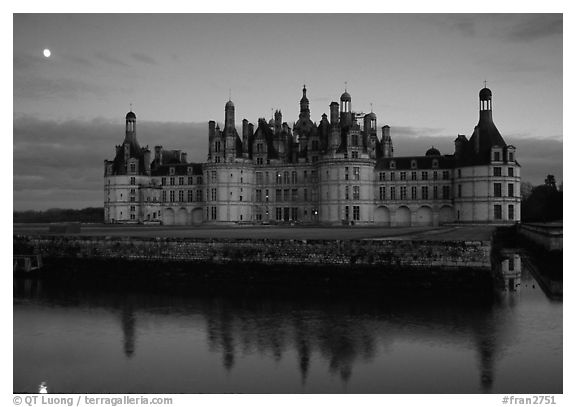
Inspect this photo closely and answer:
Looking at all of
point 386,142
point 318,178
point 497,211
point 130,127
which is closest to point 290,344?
point 497,211

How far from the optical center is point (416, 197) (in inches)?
2482

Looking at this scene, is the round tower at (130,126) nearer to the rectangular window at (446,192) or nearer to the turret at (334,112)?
the turret at (334,112)

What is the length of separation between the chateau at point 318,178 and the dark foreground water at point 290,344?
37.8 meters

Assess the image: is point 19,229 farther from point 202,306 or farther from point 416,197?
point 416,197

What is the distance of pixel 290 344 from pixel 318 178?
48.7 meters

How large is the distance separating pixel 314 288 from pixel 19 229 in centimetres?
2295

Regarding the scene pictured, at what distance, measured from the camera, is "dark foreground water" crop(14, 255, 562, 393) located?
13.4 m

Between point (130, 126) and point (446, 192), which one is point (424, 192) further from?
point (130, 126)

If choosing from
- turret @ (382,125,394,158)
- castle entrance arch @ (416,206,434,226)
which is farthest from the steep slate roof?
castle entrance arch @ (416,206,434,226)

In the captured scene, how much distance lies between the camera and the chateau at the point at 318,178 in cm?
5947

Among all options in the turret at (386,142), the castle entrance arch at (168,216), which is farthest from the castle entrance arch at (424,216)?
the castle entrance arch at (168,216)

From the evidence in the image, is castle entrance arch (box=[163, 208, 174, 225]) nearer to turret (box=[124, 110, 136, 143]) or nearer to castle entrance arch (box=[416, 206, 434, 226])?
turret (box=[124, 110, 136, 143])

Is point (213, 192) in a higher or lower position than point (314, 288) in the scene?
higher
